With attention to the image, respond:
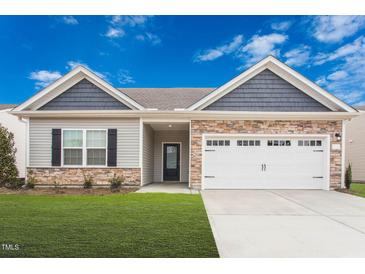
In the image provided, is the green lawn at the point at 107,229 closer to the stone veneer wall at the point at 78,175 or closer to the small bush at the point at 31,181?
the stone veneer wall at the point at 78,175

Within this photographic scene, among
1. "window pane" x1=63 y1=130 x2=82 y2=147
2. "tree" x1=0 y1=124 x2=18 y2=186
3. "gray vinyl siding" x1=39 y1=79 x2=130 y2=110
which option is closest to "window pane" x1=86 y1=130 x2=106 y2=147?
"window pane" x1=63 y1=130 x2=82 y2=147

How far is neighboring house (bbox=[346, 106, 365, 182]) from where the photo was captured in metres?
15.5

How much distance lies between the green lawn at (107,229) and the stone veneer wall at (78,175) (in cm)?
322

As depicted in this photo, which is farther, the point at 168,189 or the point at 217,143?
the point at 217,143

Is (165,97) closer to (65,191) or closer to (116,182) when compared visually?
(116,182)

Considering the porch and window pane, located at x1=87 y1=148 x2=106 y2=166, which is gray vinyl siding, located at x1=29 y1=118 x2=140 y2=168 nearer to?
window pane, located at x1=87 y1=148 x2=106 y2=166

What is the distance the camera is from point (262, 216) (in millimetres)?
5613

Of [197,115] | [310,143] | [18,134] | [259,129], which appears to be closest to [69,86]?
[197,115]

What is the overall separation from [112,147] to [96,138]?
0.82m

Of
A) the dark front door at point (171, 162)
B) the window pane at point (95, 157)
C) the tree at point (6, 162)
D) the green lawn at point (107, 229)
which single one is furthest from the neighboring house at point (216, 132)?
the green lawn at point (107, 229)

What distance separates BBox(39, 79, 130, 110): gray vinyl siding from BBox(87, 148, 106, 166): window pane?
1.83 metres

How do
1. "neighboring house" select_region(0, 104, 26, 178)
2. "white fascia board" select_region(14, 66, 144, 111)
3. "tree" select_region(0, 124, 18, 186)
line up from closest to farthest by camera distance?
"white fascia board" select_region(14, 66, 144, 111)
"tree" select_region(0, 124, 18, 186)
"neighboring house" select_region(0, 104, 26, 178)

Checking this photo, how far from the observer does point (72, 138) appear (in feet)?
33.8

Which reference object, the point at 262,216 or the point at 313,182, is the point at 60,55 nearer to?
the point at 262,216
